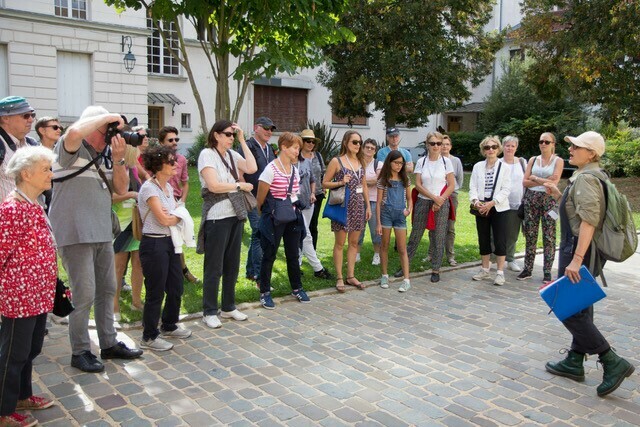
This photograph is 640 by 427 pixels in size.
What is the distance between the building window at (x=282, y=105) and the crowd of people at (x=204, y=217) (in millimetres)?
21294

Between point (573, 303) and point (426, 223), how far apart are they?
3.74 m

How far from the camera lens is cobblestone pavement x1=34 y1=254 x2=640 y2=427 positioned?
Answer: 4.23 meters

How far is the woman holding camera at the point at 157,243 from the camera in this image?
522cm

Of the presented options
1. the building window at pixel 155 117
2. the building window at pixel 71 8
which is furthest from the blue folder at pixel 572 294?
the building window at pixel 155 117

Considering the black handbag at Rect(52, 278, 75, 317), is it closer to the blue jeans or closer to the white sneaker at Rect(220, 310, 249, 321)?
the white sneaker at Rect(220, 310, 249, 321)

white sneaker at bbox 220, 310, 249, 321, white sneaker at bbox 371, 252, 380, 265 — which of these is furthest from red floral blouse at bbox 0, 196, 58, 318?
white sneaker at bbox 371, 252, 380, 265

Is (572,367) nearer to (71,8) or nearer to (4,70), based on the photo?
(4,70)

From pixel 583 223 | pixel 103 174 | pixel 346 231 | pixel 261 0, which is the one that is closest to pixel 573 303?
pixel 583 223

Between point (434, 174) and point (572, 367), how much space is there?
3.76 m

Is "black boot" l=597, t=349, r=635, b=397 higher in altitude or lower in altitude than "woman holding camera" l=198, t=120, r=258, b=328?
lower

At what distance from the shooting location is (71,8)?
2094 centimetres

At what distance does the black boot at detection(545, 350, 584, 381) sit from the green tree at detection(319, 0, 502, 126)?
1974cm

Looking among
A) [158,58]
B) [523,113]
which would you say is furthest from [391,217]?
[523,113]

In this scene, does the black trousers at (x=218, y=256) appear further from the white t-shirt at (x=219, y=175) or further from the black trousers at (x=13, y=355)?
the black trousers at (x=13, y=355)
